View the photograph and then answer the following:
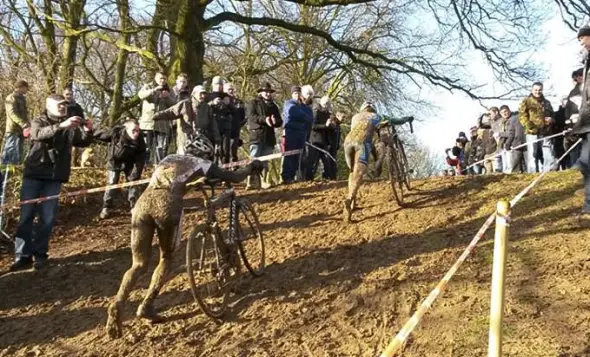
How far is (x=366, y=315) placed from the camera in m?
6.29

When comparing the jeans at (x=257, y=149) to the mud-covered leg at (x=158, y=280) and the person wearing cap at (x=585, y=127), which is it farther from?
the person wearing cap at (x=585, y=127)

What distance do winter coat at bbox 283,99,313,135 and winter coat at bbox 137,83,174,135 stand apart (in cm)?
222

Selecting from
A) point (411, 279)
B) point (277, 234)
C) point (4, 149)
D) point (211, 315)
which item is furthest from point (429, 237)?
point (4, 149)

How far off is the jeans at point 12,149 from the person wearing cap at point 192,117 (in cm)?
266

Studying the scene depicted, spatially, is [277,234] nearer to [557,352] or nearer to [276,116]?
[276,116]

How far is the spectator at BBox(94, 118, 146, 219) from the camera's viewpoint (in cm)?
1057

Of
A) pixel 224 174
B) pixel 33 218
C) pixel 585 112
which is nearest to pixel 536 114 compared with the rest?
pixel 585 112

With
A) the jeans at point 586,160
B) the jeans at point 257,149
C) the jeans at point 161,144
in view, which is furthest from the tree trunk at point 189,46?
the jeans at point 586,160

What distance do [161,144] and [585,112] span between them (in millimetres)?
7657

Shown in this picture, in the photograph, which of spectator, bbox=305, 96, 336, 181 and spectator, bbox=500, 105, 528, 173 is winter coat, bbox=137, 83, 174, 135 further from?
spectator, bbox=500, 105, 528, 173

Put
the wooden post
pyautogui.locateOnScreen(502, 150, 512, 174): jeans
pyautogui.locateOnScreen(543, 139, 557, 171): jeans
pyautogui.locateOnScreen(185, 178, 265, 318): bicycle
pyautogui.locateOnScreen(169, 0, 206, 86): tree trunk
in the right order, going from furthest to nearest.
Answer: pyautogui.locateOnScreen(169, 0, 206, 86): tree trunk → pyautogui.locateOnScreen(502, 150, 512, 174): jeans → pyautogui.locateOnScreen(543, 139, 557, 171): jeans → pyautogui.locateOnScreen(185, 178, 265, 318): bicycle → the wooden post

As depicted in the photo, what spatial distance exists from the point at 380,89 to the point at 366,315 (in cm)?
1705

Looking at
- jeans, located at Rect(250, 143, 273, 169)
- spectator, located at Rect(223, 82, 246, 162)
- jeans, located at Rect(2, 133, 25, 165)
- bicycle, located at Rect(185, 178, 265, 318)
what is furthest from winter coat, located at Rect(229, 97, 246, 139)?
bicycle, located at Rect(185, 178, 265, 318)

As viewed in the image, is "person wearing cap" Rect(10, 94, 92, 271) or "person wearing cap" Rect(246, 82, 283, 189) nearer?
"person wearing cap" Rect(10, 94, 92, 271)
